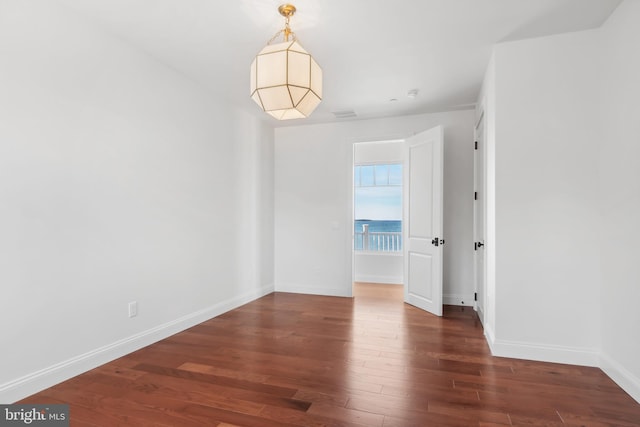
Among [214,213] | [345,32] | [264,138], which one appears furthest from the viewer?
[264,138]

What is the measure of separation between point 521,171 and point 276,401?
2.70 meters

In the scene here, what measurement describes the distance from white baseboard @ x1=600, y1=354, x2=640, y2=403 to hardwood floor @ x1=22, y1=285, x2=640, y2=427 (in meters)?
0.05

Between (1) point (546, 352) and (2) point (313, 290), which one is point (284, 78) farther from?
(2) point (313, 290)

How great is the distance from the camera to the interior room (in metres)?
2.35

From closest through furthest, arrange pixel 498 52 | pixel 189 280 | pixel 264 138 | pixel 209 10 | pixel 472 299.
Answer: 1. pixel 209 10
2. pixel 498 52
3. pixel 189 280
4. pixel 472 299
5. pixel 264 138

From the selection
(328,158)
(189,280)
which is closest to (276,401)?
(189,280)

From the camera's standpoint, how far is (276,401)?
89.4 inches

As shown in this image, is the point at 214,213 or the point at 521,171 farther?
the point at 214,213

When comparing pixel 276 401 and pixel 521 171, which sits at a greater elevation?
pixel 521 171

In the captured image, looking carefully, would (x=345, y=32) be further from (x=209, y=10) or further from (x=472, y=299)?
(x=472, y=299)

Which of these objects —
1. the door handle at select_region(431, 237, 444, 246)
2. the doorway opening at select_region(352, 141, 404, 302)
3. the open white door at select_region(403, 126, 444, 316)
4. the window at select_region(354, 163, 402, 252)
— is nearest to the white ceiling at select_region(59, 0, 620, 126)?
the open white door at select_region(403, 126, 444, 316)

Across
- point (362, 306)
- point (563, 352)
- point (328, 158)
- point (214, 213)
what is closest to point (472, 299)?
point (362, 306)

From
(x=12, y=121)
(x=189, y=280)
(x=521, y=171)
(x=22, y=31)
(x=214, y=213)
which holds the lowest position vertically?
(x=189, y=280)
